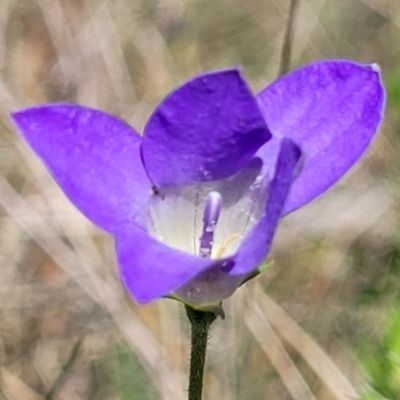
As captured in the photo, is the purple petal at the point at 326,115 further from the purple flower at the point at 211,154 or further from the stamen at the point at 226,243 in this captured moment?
the stamen at the point at 226,243

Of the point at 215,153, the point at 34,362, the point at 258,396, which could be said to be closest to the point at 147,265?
the point at 215,153

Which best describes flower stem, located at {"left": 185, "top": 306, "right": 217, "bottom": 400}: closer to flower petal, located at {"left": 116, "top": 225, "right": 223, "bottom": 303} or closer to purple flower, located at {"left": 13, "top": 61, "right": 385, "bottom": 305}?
purple flower, located at {"left": 13, "top": 61, "right": 385, "bottom": 305}

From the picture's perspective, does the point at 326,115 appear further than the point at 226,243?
No

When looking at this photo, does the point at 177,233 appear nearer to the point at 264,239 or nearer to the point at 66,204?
the point at 264,239

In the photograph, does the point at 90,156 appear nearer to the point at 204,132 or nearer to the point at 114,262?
the point at 204,132

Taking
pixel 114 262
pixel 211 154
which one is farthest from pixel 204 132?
pixel 114 262
